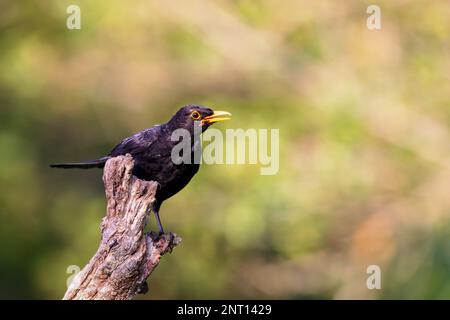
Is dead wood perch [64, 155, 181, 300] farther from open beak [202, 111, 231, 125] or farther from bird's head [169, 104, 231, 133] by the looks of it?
open beak [202, 111, 231, 125]

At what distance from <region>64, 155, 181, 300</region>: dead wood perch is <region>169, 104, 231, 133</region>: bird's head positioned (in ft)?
5.09

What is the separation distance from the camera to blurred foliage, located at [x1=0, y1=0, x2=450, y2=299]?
39.8ft

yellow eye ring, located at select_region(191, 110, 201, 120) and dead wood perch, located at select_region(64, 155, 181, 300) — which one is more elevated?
yellow eye ring, located at select_region(191, 110, 201, 120)

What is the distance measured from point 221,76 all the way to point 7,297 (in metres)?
4.48

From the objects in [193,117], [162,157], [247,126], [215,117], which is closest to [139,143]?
[162,157]

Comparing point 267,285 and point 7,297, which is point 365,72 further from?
point 7,297

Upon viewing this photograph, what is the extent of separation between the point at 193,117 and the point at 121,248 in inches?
84.6

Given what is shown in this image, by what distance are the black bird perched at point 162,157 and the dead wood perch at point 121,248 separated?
114cm

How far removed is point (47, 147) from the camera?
13164mm

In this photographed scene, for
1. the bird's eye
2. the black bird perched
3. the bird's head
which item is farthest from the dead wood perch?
the bird's eye

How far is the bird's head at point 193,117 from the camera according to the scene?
283 inches

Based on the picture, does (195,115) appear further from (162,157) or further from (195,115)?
(162,157)
